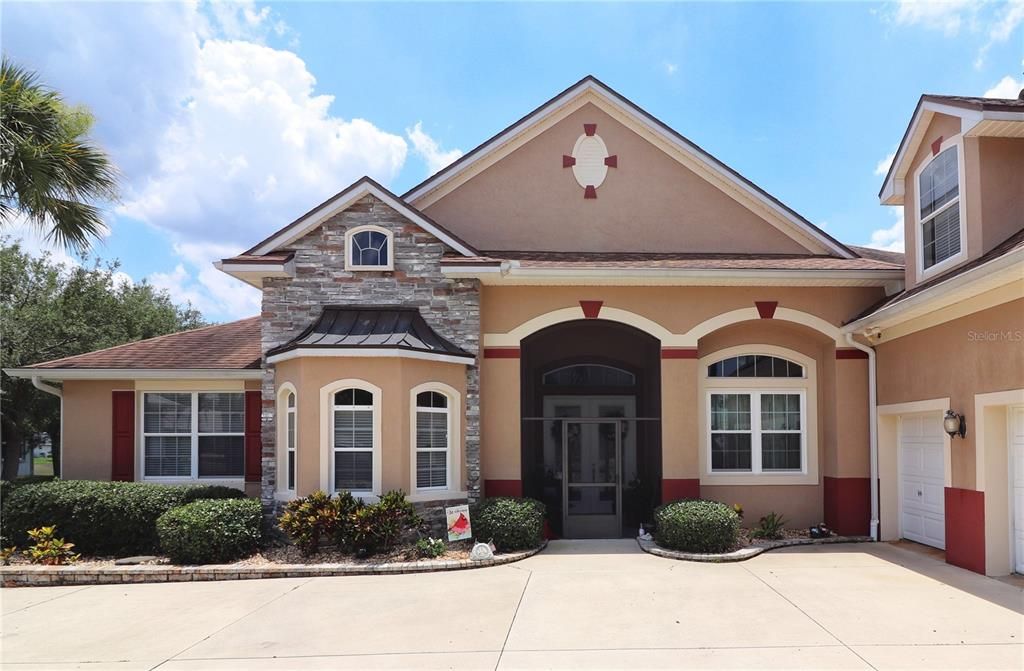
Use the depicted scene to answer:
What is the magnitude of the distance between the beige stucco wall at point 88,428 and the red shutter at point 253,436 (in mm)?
2388

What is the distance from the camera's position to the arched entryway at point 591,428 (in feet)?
49.0

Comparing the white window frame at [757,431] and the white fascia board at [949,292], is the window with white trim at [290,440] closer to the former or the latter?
the white window frame at [757,431]

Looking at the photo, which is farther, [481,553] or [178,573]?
[481,553]

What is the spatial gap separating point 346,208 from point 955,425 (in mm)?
10110

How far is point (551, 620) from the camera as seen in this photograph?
816 cm

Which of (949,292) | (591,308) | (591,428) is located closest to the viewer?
(949,292)

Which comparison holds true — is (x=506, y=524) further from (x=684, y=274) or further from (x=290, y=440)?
(x=684, y=274)

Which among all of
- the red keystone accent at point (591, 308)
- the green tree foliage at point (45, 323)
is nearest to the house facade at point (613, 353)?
the red keystone accent at point (591, 308)

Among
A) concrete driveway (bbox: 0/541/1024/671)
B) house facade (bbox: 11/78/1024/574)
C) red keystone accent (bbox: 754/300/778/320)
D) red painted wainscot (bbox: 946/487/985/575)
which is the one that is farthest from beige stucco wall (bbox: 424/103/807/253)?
concrete driveway (bbox: 0/541/1024/671)

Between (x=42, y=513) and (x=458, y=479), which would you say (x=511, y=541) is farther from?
(x=42, y=513)

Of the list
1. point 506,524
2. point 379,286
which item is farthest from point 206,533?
point 379,286

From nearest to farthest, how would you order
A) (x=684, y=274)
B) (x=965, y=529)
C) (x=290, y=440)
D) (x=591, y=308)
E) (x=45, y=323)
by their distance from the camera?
1. (x=965, y=529)
2. (x=290, y=440)
3. (x=684, y=274)
4. (x=591, y=308)
5. (x=45, y=323)

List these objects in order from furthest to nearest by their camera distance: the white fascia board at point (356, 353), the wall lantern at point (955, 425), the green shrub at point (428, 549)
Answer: the white fascia board at point (356, 353) < the green shrub at point (428, 549) < the wall lantern at point (955, 425)

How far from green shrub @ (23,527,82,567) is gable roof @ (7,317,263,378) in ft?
11.1
